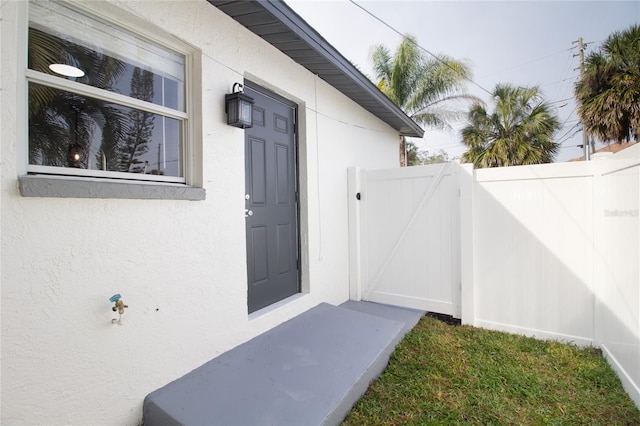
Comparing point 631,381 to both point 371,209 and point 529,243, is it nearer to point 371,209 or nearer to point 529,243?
point 529,243

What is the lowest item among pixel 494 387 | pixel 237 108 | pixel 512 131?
pixel 494 387

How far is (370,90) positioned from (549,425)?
4.25 meters

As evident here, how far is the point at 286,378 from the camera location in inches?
97.7

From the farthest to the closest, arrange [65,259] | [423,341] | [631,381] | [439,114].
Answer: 1. [439,114]
2. [423,341]
3. [631,381]
4. [65,259]

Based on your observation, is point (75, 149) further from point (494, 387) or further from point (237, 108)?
point (494, 387)

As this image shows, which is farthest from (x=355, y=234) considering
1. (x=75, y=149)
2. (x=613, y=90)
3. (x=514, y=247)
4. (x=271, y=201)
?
(x=613, y=90)

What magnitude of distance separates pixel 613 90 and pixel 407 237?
8394mm

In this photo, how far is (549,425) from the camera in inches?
87.1

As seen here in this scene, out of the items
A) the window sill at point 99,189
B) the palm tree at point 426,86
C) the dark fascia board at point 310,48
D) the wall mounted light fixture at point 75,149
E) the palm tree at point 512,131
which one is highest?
the palm tree at point 426,86

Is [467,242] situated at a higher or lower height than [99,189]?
lower

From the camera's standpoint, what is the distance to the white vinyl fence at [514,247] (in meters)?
2.70

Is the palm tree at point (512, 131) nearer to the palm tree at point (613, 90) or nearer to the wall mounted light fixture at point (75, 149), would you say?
the palm tree at point (613, 90)

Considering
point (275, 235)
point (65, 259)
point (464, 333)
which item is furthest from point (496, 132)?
point (65, 259)

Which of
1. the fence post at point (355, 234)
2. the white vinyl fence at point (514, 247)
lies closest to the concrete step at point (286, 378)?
the white vinyl fence at point (514, 247)
